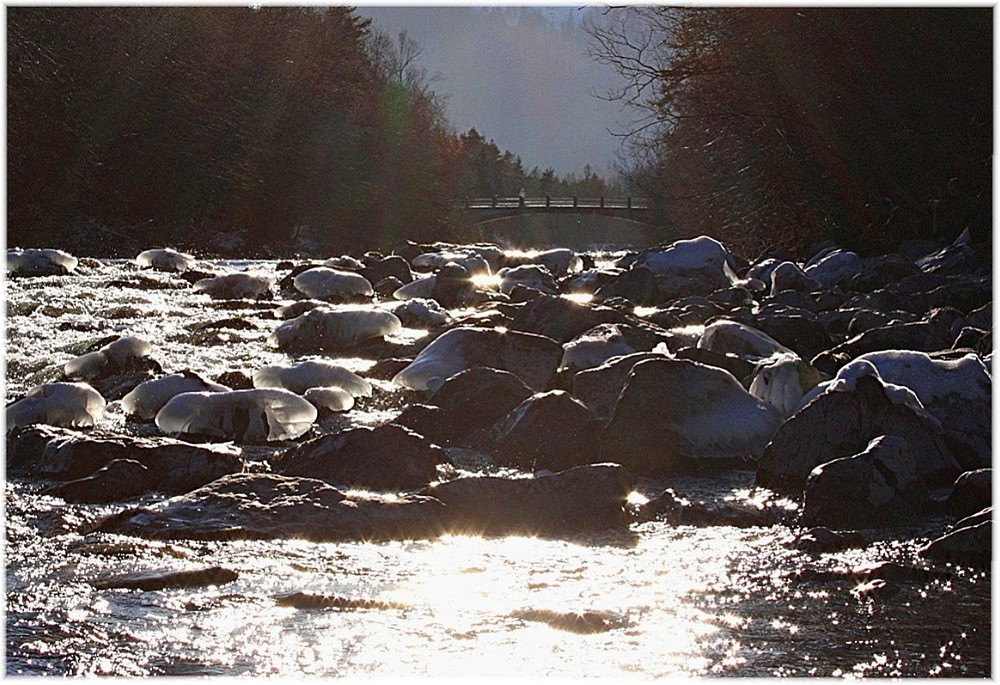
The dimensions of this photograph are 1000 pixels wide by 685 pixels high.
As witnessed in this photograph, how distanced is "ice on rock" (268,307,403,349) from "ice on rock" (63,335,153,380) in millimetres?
1128

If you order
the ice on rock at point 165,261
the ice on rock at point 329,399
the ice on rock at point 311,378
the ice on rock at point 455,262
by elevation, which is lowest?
the ice on rock at point 329,399

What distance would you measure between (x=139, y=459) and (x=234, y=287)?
6.50 m

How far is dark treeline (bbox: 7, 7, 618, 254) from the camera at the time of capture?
18.4 m

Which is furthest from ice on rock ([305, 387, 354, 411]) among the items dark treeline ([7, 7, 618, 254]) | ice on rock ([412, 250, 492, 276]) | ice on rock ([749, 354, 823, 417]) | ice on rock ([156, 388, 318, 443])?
dark treeline ([7, 7, 618, 254])

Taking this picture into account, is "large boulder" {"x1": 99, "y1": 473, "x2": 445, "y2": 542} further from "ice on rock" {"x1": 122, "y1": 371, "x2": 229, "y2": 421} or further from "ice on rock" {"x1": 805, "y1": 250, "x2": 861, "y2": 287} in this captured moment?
"ice on rock" {"x1": 805, "y1": 250, "x2": 861, "y2": 287}

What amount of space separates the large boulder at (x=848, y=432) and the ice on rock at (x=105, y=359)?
3.20m

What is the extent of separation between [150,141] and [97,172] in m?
1.42

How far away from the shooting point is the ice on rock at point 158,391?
4480mm

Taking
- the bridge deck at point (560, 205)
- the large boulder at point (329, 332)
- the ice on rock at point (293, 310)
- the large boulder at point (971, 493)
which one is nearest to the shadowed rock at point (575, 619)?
the large boulder at point (971, 493)

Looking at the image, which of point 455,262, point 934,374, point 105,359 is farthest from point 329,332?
point 455,262

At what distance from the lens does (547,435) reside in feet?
12.9

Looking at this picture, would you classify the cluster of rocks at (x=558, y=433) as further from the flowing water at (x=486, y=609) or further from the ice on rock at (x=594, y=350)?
the flowing water at (x=486, y=609)

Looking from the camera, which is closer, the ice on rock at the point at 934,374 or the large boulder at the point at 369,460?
the large boulder at the point at 369,460

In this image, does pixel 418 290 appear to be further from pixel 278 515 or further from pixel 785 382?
pixel 278 515
